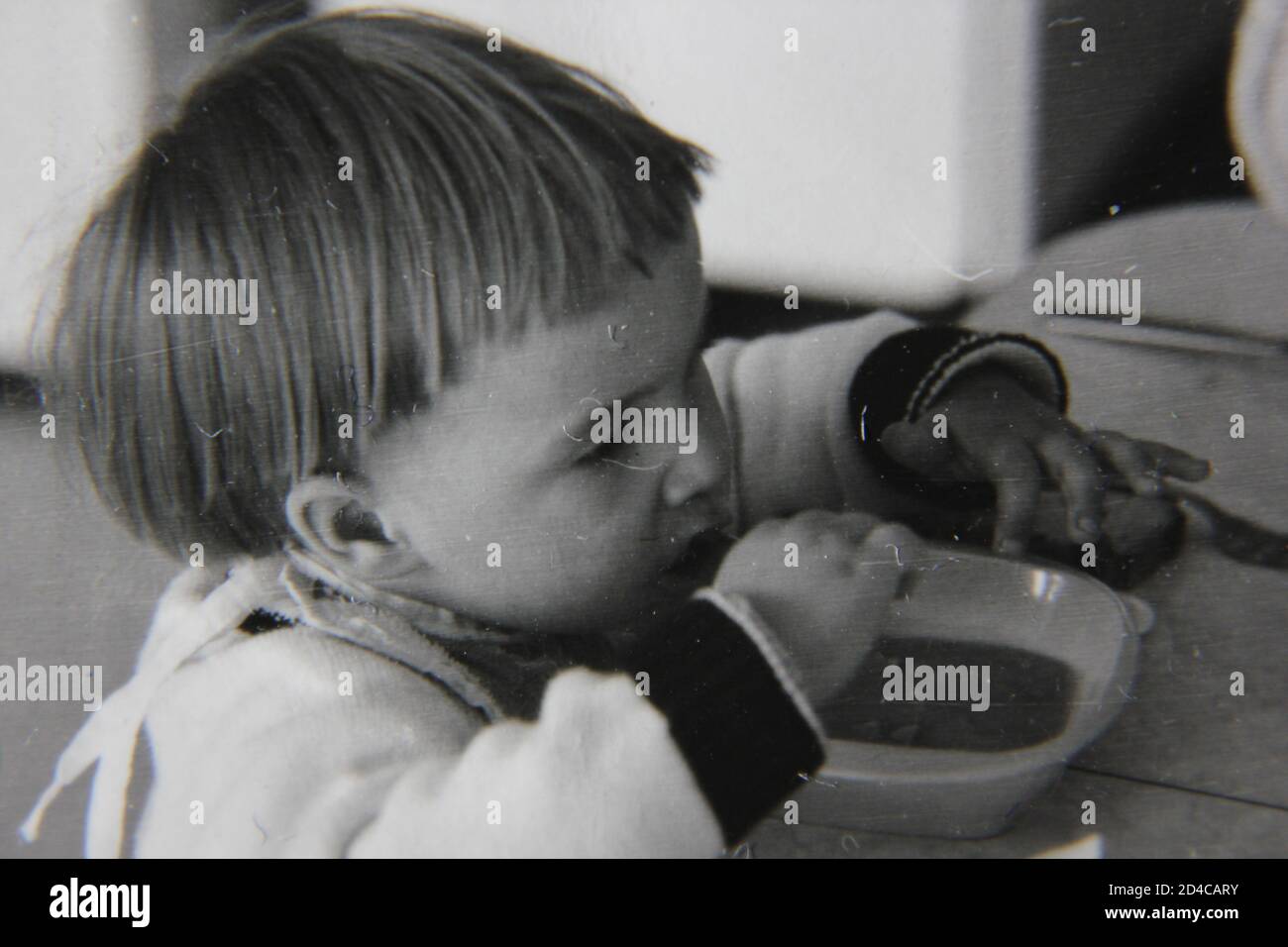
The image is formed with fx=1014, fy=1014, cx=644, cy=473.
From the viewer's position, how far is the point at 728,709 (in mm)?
729

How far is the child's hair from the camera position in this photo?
70cm

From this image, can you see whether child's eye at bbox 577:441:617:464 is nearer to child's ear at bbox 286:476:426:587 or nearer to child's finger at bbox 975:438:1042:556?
child's ear at bbox 286:476:426:587

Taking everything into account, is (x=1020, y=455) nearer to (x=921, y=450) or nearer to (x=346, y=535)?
(x=921, y=450)

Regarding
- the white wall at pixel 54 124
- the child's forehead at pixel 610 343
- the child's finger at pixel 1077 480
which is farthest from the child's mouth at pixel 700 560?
the white wall at pixel 54 124

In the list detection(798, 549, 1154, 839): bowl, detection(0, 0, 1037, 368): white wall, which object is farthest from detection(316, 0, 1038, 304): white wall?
detection(798, 549, 1154, 839): bowl

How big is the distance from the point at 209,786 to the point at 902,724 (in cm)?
51

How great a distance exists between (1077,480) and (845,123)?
0.32m

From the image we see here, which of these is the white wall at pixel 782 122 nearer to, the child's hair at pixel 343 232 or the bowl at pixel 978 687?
the child's hair at pixel 343 232

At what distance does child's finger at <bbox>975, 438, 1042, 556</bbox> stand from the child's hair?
0.29 metres

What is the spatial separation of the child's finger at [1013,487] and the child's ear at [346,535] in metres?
0.43

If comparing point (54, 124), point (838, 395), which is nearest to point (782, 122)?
point (838, 395)

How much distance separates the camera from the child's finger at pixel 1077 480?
2.48ft
